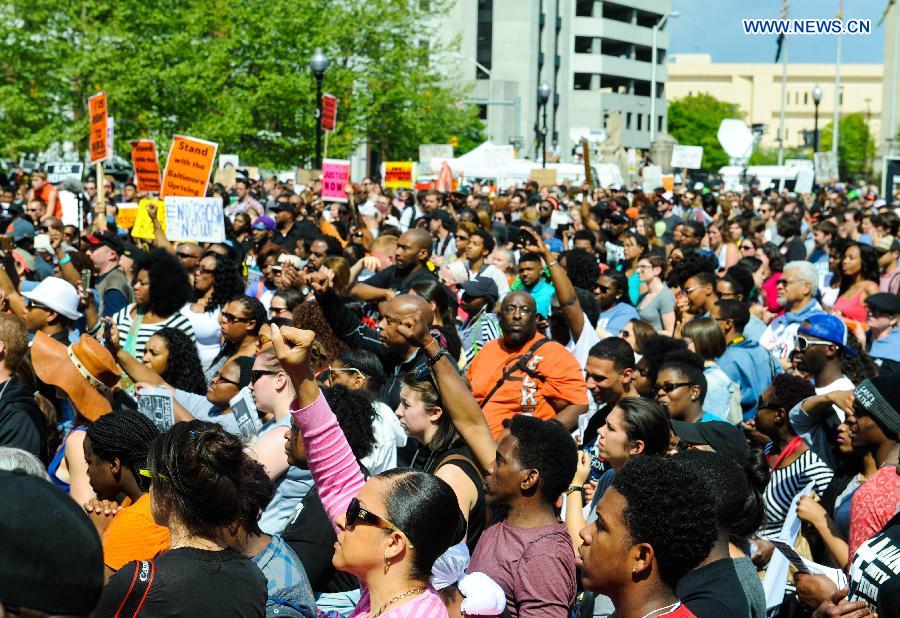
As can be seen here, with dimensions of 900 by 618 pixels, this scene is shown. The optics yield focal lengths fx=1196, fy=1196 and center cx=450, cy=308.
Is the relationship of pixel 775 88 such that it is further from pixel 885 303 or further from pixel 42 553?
pixel 42 553

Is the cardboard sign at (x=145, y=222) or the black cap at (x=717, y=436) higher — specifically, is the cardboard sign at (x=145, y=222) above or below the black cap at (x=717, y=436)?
above

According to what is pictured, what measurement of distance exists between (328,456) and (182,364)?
3.53m

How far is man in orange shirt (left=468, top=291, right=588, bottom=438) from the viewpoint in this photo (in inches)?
274

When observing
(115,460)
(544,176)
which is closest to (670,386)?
(115,460)

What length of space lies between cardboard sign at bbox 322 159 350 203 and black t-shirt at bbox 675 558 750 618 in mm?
14510

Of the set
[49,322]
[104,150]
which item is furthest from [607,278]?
[104,150]

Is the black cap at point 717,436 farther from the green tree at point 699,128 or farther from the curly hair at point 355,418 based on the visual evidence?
the green tree at point 699,128

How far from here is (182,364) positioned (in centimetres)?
727

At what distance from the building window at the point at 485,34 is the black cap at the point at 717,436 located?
92586mm

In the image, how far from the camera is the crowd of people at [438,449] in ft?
11.1

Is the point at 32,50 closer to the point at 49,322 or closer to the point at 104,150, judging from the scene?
the point at 104,150

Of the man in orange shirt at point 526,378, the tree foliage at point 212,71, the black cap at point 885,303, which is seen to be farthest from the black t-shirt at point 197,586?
the tree foliage at point 212,71

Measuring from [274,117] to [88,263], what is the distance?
24355 millimetres

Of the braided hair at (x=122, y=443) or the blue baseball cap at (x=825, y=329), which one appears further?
the blue baseball cap at (x=825, y=329)
